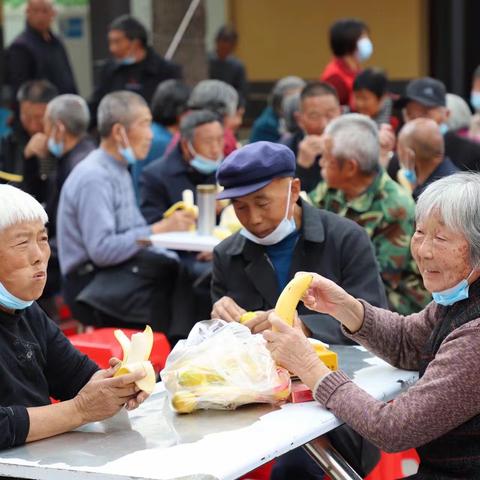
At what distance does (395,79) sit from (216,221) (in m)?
9.10

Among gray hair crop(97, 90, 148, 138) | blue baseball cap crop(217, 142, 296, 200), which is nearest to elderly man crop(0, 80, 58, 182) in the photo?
gray hair crop(97, 90, 148, 138)

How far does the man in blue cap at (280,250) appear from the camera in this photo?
13.8ft

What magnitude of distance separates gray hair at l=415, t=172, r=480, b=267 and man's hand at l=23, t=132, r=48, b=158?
522 cm

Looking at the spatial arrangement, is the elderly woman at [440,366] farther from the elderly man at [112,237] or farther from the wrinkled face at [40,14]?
the wrinkled face at [40,14]

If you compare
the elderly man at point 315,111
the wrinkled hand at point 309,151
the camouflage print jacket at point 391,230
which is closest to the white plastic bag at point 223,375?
the camouflage print jacket at point 391,230

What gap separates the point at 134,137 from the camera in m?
6.94

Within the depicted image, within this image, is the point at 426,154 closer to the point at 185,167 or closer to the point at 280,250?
the point at 185,167

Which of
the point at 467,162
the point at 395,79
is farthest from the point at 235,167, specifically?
the point at 395,79

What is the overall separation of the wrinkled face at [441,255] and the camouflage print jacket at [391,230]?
2.38 metres

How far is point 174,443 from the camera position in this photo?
3.13m

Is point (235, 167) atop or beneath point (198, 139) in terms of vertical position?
atop

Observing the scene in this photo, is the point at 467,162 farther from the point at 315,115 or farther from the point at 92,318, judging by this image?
the point at 92,318

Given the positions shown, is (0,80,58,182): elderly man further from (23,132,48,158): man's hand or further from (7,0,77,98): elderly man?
(7,0,77,98): elderly man

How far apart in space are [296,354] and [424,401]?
0.42 metres
